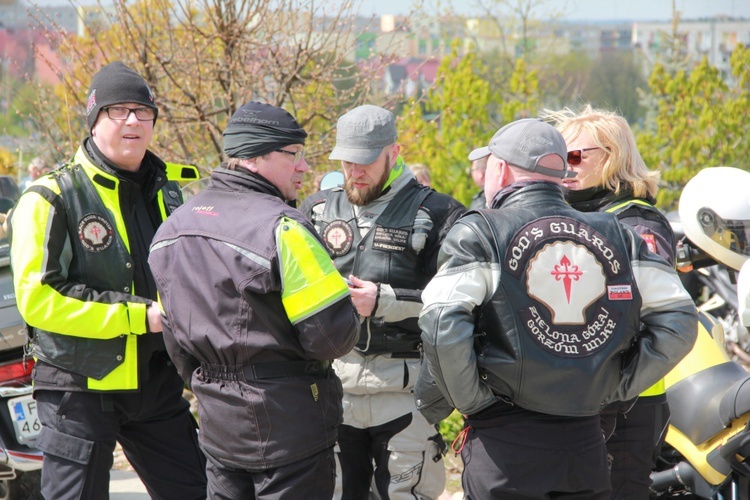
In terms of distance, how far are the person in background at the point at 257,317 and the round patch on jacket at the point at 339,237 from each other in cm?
66

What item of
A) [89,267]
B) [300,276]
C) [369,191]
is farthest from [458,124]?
[300,276]

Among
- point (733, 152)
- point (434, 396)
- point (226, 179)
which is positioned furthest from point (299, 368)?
point (733, 152)

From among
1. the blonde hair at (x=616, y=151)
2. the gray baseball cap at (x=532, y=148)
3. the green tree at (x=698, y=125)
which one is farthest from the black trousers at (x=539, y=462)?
the green tree at (x=698, y=125)

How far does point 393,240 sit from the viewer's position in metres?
3.47

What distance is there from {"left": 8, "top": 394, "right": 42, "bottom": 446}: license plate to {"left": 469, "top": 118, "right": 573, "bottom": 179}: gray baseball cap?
250cm

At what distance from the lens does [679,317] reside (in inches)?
105

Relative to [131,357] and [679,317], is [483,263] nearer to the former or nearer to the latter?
[679,317]

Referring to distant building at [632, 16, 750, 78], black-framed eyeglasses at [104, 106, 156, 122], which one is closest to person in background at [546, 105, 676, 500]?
black-framed eyeglasses at [104, 106, 156, 122]

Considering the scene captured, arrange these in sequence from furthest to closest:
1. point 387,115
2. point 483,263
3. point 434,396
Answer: point 387,115 < point 434,396 < point 483,263

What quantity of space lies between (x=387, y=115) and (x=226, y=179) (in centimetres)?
94

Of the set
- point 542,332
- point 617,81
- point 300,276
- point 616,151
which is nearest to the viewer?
point 542,332

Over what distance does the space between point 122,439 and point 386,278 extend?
1239mm

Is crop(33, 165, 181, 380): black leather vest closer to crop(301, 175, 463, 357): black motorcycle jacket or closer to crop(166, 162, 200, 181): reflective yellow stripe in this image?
crop(166, 162, 200, 181): reflective yellow stripe

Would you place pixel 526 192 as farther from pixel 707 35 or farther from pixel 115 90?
pixel 707 35
